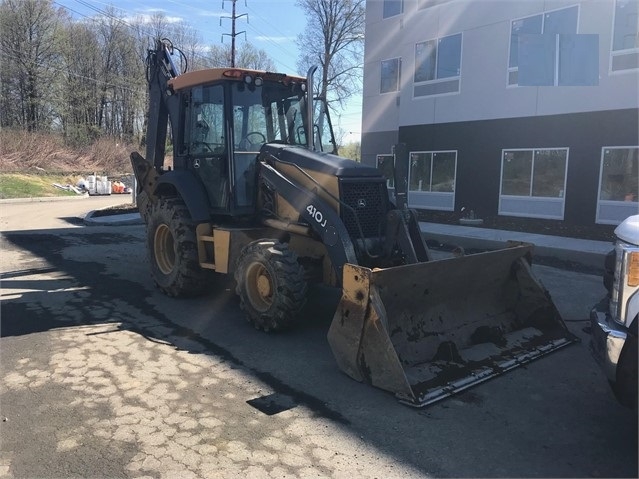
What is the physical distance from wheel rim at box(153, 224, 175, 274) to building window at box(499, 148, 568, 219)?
12.5m

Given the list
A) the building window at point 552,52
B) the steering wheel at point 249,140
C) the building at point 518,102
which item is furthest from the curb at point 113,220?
the building window at point 552,52

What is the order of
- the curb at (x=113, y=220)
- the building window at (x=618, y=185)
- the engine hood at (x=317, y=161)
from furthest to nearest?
the curb at (x=113, y=220) < the building window at (x=618, y=185) < the engine hood at (x=317, y=161)

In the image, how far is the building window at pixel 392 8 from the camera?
67.1 feet

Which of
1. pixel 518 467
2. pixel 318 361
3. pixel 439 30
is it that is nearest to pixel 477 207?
pixel 439 30

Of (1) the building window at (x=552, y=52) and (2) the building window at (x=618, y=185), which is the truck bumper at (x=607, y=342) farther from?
(1) the building window at (x=552, y=52)

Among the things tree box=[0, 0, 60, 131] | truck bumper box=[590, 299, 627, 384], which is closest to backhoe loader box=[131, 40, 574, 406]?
truck bumper box=[590, 299, 627, 384]

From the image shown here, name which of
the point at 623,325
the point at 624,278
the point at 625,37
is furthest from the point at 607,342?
the point at 625,37

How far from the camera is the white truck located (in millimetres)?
3078

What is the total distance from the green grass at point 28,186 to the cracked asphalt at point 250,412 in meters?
24.1

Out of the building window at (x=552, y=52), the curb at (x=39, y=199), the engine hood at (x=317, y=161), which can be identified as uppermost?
the building window at (x=552, y=52)

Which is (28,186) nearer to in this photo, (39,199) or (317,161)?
(39,199)

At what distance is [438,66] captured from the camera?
18.5 metres

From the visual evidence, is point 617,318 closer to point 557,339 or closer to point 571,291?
point 557,339

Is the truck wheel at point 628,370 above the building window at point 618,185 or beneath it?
beneath
